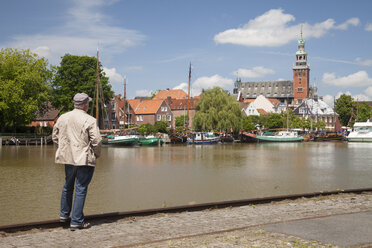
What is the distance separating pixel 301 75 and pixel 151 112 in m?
83.4

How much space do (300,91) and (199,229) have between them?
16923 cm

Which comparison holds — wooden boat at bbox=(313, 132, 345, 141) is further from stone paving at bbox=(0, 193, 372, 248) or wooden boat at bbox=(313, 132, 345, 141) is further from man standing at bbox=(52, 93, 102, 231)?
man standing at bbox=(52, 93, 102, 231)

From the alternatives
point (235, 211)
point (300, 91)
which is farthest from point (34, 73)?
point (300, 91)

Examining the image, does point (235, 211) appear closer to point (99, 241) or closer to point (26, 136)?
point (99, 241)

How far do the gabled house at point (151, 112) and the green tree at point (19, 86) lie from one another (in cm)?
4468

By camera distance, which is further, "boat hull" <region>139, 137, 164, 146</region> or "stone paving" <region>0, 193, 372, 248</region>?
"boat hull" <region>139, 137, 164, 146</region>

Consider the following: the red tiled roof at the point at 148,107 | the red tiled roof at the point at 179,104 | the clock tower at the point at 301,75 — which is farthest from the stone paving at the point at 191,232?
the clock tower at the point at 301,75

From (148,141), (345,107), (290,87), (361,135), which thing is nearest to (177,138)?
(148,141)

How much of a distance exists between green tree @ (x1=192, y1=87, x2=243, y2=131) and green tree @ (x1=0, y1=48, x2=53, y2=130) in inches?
987

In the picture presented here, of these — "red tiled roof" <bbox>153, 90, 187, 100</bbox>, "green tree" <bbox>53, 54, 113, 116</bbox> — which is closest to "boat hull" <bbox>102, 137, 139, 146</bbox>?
"green tree" <bbox>53, 54, 113, 116</bbox>

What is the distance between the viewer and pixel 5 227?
22.0ft

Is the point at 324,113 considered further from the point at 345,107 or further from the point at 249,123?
the point at 249,123

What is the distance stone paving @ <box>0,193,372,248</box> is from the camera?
6.06m

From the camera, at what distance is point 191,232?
6.80 meters
